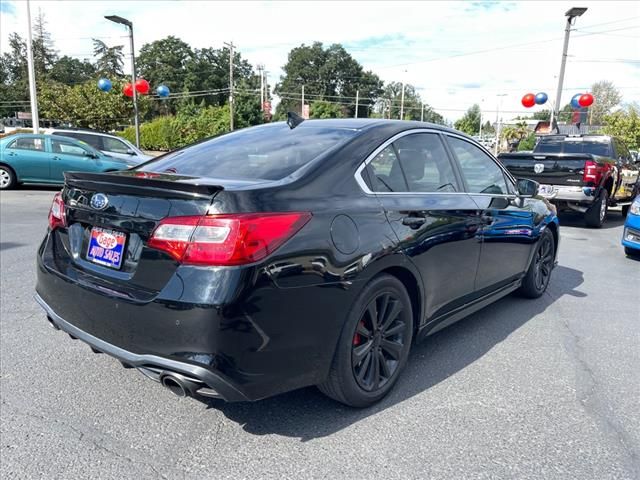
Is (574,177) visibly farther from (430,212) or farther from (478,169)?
(430,212)

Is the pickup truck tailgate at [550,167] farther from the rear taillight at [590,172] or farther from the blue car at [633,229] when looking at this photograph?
the blue car at [633,229]

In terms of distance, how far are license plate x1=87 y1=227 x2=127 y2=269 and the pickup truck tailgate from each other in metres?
8.70

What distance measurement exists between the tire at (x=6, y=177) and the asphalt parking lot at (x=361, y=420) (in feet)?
35.3

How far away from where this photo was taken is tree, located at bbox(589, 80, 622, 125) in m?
68.6

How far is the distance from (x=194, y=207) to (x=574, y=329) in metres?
3.60

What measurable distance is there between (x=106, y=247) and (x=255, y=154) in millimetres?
1054

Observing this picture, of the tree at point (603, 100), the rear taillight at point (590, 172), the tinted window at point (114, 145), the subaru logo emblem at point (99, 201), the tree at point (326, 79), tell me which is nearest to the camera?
the subaru logo emblem at point (99, 201)

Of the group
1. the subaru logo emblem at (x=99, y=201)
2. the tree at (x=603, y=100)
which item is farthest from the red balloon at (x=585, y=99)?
the tree at (x=603, y=100)

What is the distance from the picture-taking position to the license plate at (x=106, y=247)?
7.95ft

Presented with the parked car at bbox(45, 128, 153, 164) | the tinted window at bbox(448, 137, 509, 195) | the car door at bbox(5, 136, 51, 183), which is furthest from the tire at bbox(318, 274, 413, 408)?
the parked car at bbox(45, 128, 153, 164)

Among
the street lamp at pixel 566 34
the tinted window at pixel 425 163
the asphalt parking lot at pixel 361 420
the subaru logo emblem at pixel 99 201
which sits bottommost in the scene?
the asphalt parking lot at pixel 361 420

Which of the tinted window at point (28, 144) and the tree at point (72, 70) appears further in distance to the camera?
the tree at point (72, 70)

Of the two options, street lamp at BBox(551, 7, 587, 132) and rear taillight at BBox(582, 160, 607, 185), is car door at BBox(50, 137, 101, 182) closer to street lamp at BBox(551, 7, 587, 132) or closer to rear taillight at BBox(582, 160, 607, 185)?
rear taillight at BBox(582, 160, 607, 185)

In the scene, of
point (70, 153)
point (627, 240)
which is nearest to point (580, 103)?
point (627, 240)
